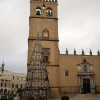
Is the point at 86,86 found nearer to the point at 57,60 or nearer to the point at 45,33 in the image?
the point at 57,60

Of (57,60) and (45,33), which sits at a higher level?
(45,33)

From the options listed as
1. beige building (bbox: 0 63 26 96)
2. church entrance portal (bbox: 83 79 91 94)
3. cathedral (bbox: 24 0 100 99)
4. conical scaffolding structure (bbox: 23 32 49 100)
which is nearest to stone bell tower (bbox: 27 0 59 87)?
cathedral (bbox: 24 0 100 99)

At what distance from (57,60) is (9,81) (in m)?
36.9

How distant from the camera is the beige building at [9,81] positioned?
55.8m

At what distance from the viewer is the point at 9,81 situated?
5872 centimetres

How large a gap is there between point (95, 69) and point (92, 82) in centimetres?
222

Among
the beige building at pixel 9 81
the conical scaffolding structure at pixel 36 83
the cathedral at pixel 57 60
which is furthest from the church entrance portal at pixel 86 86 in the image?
the beige building at pixel 9 81

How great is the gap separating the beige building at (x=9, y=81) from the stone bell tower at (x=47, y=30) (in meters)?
32.6

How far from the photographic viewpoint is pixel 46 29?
89.2 ft

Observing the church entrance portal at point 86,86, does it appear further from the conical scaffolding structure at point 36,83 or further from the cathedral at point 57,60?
the conical scaffolding structure at point 36,83

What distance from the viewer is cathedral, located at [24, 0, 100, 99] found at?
25719 millimetres

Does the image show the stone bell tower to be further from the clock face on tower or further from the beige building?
the beige building

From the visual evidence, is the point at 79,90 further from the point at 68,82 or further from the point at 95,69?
the point at 95,69

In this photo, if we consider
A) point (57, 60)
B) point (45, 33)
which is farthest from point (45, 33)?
point (57, 60)
